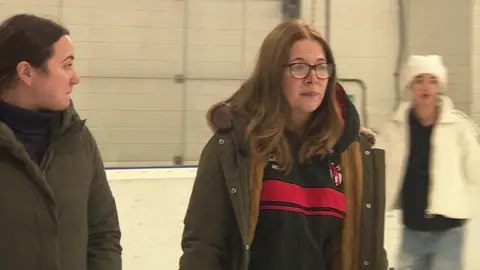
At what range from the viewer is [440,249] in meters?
2.67

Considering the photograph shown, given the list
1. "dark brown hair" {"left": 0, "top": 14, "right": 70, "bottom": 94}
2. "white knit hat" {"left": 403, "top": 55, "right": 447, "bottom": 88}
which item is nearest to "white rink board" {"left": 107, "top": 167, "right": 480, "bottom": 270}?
"white knit hat" {"left": 403, "top": 55, "right": 447, "bottom": 88}

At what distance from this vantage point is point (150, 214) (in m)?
3.39

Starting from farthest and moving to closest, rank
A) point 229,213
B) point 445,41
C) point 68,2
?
point 445,41
point 68,2
point 229,213

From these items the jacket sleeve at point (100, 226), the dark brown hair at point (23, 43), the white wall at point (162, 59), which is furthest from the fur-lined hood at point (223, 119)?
the white wall at point (162, 59)

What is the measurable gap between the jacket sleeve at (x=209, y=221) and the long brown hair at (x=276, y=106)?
0.33ft

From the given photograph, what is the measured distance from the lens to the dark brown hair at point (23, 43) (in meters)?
1.31

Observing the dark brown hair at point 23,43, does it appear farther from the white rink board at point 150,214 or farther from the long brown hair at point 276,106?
the white rink board at point 150,214

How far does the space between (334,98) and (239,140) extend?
0.26 m

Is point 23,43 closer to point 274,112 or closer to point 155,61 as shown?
point 274,112

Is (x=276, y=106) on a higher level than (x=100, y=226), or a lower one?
higher

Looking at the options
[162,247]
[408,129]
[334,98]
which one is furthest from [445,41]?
[334,98]

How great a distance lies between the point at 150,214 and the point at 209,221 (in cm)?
201

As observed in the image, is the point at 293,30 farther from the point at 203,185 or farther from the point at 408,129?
the point at 408,129

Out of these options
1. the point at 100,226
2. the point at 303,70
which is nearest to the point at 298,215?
the point at 303,70
